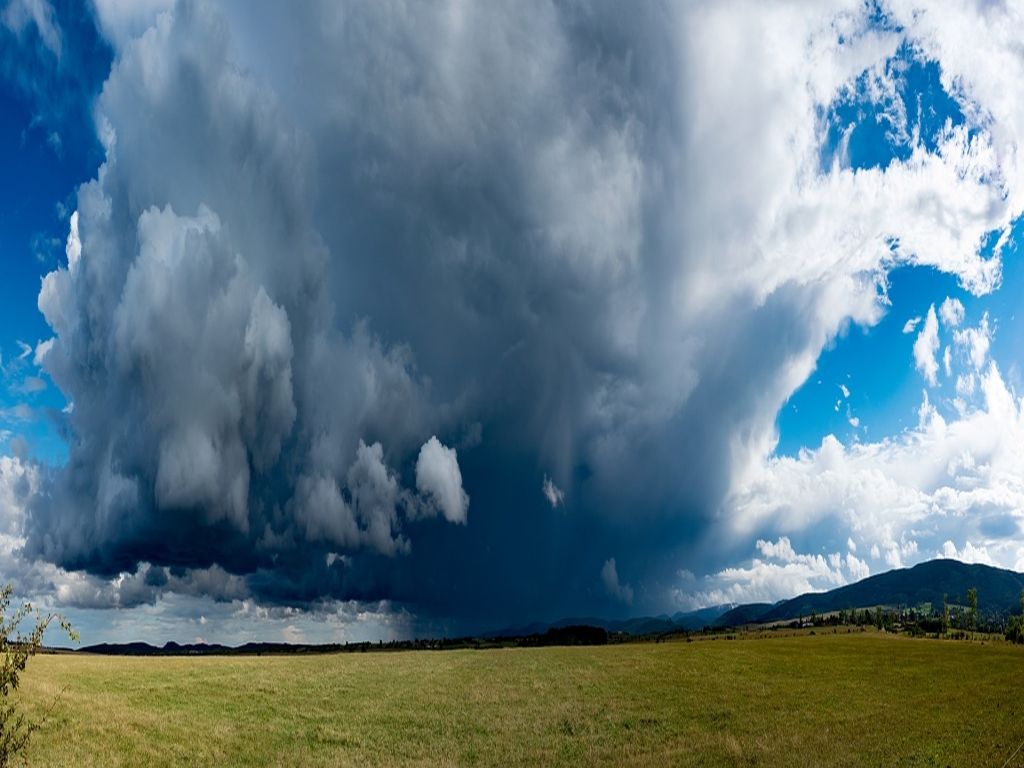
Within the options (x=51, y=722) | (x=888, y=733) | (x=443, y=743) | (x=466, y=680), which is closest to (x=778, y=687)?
(x=888, y=733)

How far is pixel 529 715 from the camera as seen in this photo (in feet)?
174

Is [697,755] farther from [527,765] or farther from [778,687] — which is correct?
[778,687]

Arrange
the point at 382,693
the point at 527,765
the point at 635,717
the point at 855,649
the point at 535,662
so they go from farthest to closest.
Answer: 1. the point at 855,649
2. the point at 535,662
3. the point at 382,693
4. the point at 635,717
5. the point at 527,765

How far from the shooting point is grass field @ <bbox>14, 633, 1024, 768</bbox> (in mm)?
40000

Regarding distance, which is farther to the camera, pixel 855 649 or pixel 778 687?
pixel 855 649

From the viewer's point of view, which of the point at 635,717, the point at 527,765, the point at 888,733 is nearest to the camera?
the point at 527,765

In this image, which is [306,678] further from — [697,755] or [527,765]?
[697,755]

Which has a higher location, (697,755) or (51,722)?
(51,722)

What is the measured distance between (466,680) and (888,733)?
43350 millimetres

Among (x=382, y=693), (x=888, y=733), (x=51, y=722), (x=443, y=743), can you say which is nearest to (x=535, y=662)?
(x=382, y=693)

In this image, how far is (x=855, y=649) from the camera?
4176 inches

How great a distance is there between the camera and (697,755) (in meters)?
40.5

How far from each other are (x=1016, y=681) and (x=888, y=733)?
37621mm

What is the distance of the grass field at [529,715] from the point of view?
4000 centimetres
